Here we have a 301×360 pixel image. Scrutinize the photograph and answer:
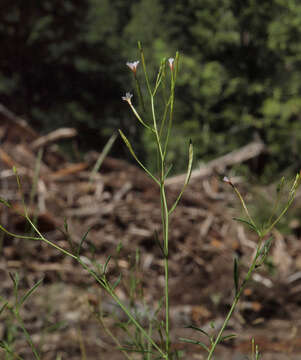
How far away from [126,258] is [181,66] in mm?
5649

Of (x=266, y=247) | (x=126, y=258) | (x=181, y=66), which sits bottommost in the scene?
(x=181, y=66)

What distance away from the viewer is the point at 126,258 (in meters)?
1.71

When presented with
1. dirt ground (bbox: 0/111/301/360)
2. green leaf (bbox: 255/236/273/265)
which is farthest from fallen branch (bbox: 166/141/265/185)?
green leaf (bbox: 255/236/273/265)

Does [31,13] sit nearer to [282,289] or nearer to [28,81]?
[28,81]

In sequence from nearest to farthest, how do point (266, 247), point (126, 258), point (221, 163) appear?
point (266, 247) < point (126, 258) < point (221, 163)

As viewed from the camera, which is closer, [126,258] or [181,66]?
[126,258]

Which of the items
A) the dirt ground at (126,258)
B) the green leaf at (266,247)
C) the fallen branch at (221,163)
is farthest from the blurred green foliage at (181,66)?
the green leaf at (266,247)

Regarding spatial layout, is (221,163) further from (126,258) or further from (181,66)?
(181,66)

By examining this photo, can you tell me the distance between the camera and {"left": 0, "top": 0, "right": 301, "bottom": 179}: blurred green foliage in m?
6.50

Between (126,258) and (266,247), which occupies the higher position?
(266,247)

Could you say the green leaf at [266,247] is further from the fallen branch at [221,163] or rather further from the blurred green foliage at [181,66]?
the blurred green foliage at [181,66]

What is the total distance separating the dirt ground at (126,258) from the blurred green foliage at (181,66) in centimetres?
294

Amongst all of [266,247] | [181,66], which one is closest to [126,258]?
[266,247]

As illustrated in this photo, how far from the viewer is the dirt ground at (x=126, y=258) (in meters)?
1.07
